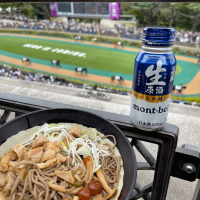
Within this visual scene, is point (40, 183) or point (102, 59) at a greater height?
point (40, 183)

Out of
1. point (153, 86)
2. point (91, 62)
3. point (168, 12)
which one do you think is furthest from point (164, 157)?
point (168, 12)

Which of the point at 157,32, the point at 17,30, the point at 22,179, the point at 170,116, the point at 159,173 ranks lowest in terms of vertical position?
the point at 17,30

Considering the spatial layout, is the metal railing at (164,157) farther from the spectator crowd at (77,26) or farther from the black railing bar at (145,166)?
the spectator crowd at (77,26)

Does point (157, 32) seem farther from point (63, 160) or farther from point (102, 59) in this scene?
point (102, 59)

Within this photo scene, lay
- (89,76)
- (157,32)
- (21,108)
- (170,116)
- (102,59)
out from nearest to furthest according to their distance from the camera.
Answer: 1. (157,32)
2. (21,108)
3. (170,116)
4. (89,76)
5. (102,59)

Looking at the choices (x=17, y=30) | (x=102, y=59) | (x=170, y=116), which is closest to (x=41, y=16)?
(x=17, y=30)

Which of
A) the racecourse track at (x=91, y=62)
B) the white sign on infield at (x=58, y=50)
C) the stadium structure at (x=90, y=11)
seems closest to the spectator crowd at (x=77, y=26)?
the stadium structure at (x=90, y=11)
